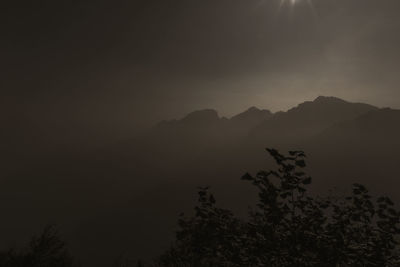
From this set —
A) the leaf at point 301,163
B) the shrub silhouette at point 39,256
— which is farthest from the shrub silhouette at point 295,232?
the shrub silhouette at point 39,256

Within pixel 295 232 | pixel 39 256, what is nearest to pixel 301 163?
pixel 295 232

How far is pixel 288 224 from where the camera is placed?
5.14 m

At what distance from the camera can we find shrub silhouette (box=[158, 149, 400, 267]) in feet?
16.3

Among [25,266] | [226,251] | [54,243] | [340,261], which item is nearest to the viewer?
[340,261]

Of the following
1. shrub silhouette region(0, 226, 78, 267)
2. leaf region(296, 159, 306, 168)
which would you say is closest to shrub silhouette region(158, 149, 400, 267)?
leaf region(296, 159, 306, 168)

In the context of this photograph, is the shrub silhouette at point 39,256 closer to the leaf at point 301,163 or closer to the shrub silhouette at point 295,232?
the shrub silhouette at point 295,232

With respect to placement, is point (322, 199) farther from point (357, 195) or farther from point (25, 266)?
point (25, 266)

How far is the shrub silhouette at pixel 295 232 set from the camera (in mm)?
4973

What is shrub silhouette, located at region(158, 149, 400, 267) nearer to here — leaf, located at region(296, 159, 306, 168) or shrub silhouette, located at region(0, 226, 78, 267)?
leaf, located at region(296, 159, 306, 168)

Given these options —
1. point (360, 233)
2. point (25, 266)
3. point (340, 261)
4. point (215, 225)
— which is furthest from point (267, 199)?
point (25, 266)

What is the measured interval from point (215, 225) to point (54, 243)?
2450 cm

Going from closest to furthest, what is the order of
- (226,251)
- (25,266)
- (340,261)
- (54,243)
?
(340,261)
(226,251)
(25,266)
(54,243)

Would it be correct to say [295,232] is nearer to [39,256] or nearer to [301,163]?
[301,163]

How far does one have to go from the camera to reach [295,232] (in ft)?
16.5
